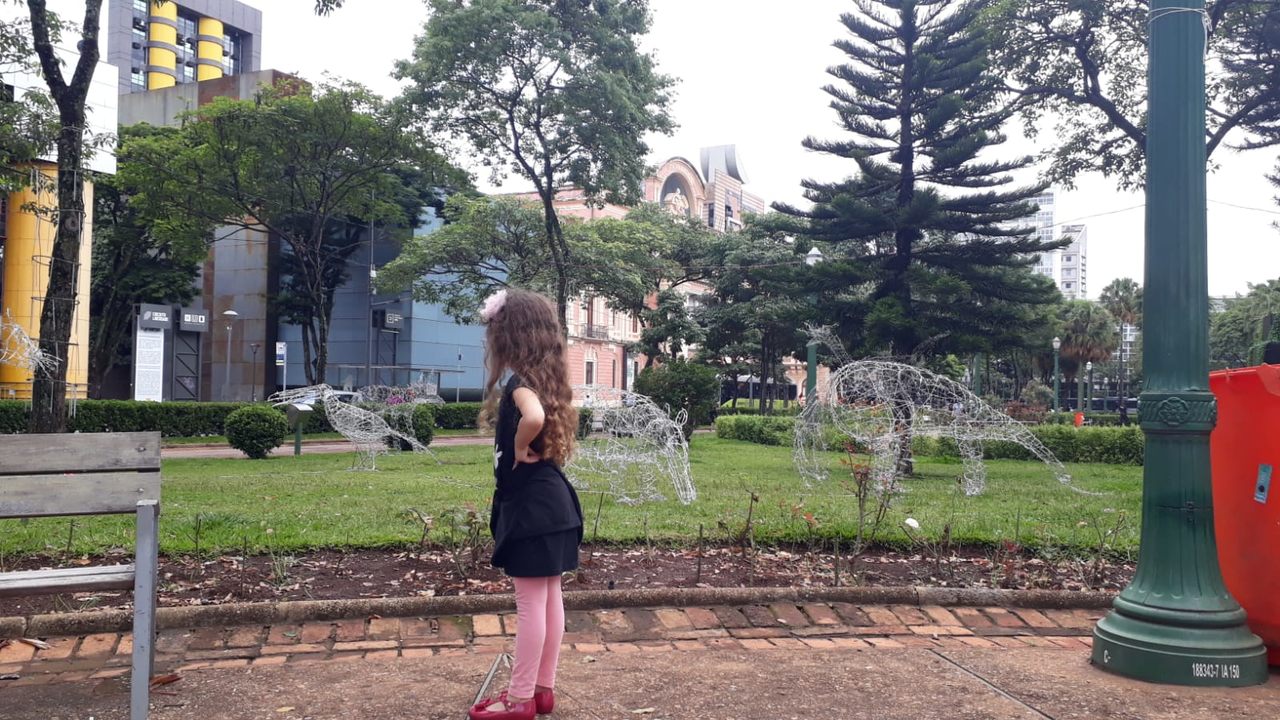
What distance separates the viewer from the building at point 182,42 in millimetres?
57938

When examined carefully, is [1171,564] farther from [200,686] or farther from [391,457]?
[391,457]

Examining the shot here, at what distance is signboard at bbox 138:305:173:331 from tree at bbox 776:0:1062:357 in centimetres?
2132

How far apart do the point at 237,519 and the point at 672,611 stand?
12.7 ft

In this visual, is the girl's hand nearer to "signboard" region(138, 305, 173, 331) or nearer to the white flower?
the white flower

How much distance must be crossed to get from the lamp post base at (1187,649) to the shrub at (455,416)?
80.2ft

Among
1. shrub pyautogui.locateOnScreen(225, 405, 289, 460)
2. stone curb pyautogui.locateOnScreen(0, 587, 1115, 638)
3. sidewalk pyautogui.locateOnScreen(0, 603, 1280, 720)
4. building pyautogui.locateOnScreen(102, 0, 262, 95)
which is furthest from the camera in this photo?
building pyautogui.locateOnScreen(102, 0, 262, 95)

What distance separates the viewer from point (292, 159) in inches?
904

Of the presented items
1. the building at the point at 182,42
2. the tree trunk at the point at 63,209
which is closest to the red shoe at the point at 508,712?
the tree trunk at the point at 63,209

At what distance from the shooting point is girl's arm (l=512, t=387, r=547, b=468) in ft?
10.4

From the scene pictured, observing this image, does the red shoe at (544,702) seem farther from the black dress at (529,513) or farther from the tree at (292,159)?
the tree at (292,159)

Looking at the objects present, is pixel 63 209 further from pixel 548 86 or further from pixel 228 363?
pixel 228 363

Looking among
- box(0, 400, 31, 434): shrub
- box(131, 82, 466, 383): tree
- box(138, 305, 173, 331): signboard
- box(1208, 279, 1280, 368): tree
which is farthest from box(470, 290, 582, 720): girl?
box(1208, 279, 1280, 368): tree

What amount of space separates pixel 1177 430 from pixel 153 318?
30.3 metres

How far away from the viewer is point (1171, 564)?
3.83 meters
